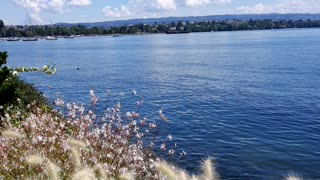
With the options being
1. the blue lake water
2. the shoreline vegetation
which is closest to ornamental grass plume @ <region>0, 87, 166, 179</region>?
the shoreline vegetation

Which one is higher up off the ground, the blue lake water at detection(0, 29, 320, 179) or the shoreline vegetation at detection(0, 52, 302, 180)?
the shoreline vegetation at detection(0, 52, 302, 180)

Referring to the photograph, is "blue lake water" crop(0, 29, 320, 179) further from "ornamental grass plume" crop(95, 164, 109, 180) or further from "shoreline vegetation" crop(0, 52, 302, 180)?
"ornamental grass plume" crop(95, 164, 109, 180)

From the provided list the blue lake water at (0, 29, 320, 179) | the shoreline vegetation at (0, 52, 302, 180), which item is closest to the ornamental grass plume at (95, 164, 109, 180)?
the shoreline vegetation at (0, 52, 302, 180)

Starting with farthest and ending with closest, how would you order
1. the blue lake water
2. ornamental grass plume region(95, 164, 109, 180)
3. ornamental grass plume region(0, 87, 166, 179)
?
the blue lake water, ornamental grass plume region(0, 87, 166, 179), ornamental grass plume region(95, 164, 109, 180)

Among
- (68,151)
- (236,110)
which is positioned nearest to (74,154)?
(68,151)

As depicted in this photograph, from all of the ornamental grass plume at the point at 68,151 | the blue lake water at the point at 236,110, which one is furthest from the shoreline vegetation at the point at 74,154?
the blue lake water at the point at 236,110

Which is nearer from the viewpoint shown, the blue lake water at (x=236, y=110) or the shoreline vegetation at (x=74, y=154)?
the shoreline vegetation at (x=74, y=154)

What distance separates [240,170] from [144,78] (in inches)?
1278

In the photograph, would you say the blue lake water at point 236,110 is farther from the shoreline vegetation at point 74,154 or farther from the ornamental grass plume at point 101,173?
the ornamental grass plume at point 101,173

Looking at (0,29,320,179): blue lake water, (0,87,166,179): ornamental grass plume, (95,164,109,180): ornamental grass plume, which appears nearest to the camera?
(95,164,109,180): ornamental grass plume

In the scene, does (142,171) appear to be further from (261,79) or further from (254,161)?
(261,79)

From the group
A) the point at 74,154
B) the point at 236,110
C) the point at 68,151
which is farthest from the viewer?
the point at 236,110

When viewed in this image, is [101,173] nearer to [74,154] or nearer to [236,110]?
[74,154]

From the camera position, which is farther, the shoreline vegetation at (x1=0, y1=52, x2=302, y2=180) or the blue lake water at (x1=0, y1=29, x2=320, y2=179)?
the blue lake water at (x1=0, y1=29, x2=320, y2=179)
